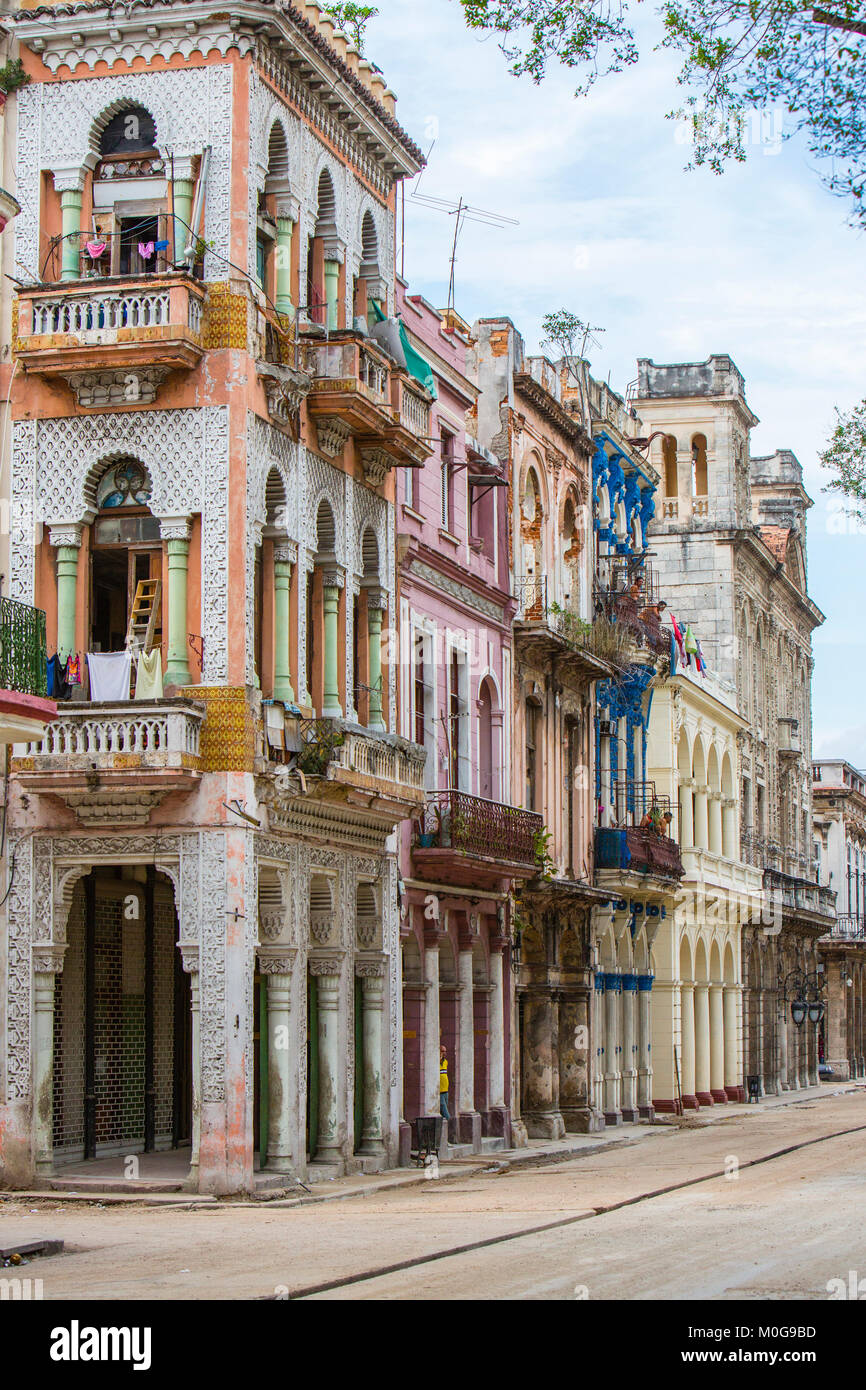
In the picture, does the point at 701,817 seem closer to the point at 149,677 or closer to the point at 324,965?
the point at 324,965

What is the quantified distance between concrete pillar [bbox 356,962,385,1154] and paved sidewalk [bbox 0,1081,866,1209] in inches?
19.3

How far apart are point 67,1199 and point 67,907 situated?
3.14m

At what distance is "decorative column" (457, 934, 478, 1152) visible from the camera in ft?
100

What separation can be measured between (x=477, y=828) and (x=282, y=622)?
6.60 meters

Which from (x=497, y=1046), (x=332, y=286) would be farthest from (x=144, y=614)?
(x=497, y=1046)

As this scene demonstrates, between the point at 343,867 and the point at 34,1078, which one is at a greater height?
the point at 343,867

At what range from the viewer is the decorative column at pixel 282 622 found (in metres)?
24.1

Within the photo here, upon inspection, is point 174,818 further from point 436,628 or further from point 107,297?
point 436,628

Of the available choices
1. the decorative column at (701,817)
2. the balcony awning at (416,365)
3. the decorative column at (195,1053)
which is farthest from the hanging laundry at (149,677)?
the decorative column at (701,817)

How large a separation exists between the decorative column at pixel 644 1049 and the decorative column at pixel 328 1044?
17642mm

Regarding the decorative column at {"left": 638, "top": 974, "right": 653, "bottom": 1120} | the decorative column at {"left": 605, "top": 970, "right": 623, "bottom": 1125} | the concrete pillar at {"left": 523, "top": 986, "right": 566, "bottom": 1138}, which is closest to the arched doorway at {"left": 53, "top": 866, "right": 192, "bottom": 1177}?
the concrete pillar at {"left": 523, "top": 986, "right": 566, "bottom": 1138}

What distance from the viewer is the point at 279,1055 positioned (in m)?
23.5

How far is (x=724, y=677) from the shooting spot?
185ft
